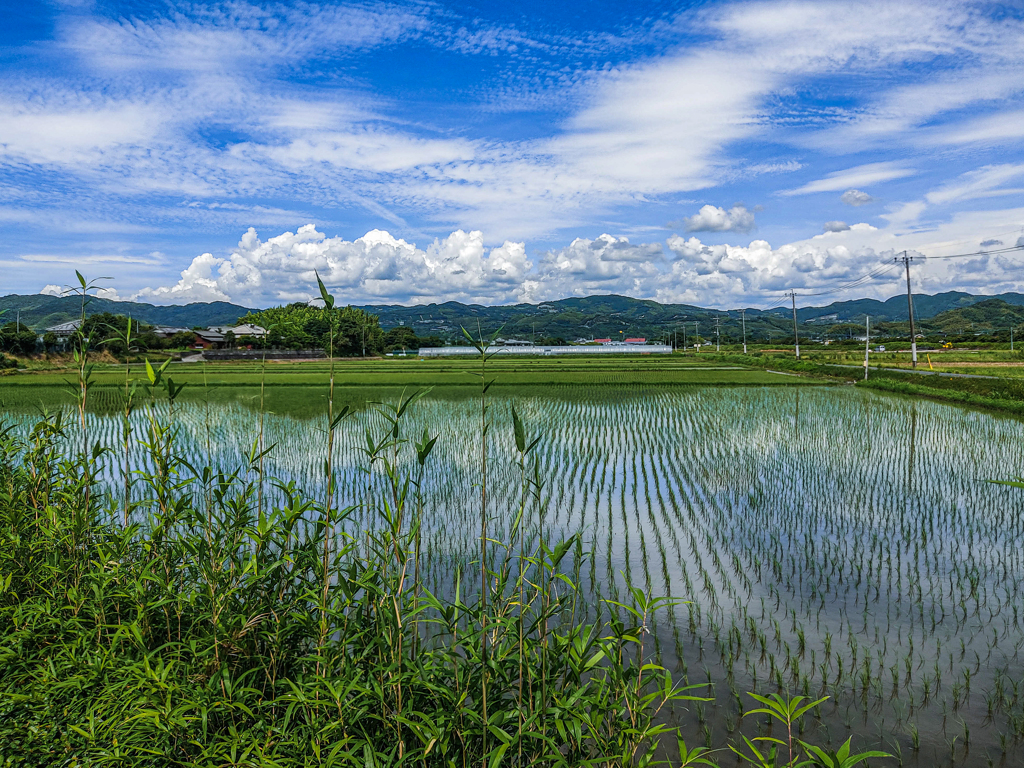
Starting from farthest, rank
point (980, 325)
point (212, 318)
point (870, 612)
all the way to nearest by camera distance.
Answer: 1. point (212, 318)
2. point (980, 325)
3. point (870, 612)

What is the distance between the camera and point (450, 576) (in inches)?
234

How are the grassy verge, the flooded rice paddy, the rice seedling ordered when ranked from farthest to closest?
the grassy verge → the flooded rice paddy → the rice seedling

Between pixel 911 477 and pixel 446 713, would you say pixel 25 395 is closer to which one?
pixel 446 713

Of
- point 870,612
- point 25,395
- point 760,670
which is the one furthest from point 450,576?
point 25,395

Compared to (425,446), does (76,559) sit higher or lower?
lower

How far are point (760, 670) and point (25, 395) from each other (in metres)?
28.0

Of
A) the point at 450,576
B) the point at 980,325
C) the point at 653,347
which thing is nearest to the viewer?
the point at 450,576

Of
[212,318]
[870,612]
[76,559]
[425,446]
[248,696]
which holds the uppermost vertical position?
[212,318]

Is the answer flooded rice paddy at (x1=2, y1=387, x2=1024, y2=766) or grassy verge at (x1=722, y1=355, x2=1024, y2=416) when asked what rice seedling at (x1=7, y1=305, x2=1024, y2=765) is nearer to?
flooded rice paddy at (x1=2, y1=387, x2=1024, y2=766)

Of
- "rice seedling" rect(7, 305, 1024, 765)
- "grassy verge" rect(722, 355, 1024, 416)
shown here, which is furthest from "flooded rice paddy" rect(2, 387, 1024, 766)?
"grassy verge" rect(722, 355, 1024, 416)

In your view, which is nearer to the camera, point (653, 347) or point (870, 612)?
point (870, 612)

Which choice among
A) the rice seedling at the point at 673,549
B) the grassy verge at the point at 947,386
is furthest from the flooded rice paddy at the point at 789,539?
the grassy verge at the point at 947,386

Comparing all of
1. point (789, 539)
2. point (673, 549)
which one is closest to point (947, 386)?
point (789, 539)

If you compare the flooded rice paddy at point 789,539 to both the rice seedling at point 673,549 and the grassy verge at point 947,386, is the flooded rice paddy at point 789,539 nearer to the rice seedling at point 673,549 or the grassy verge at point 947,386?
the rice seedling at point 673,549
